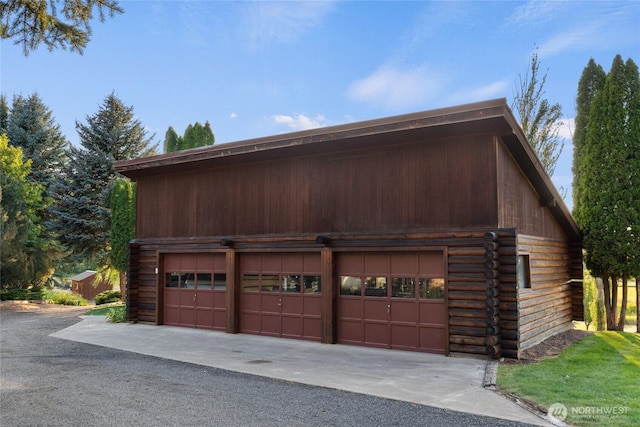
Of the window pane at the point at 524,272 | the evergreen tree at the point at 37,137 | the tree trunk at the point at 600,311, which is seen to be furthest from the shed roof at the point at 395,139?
the evergreen tree at the point at 37,137

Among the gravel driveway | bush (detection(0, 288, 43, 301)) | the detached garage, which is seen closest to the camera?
the gravel driveway

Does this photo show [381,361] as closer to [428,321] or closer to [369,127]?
[428,321]

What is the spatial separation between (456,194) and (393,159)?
1.87 metres

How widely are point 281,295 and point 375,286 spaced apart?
3.03 metres

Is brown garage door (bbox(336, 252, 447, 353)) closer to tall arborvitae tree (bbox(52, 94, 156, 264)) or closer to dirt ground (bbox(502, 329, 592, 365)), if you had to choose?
dirt ground (bbox(502, 329, 592, 365))

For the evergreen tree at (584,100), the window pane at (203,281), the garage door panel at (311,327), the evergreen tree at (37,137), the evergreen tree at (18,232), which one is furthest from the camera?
the evergreen tree at (37,137)

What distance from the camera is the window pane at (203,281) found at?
1548 centimetres

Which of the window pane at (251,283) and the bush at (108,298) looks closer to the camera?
the window pane at (251,283)

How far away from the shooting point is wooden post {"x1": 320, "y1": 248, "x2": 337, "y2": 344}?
12562 mm

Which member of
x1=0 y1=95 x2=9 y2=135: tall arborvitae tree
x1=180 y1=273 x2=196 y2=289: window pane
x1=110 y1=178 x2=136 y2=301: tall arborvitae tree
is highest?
x1=0 y1=95 x2=9 y2=135: tall arborvitae tree

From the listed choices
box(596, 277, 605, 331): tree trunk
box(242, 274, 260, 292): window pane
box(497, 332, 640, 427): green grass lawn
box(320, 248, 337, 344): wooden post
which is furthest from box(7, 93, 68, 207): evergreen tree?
box(596, 277, 605, 331): tree trunk

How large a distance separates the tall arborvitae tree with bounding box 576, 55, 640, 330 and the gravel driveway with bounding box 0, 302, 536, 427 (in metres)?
12.3

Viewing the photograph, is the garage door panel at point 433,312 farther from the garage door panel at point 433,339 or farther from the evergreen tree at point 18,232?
the evergreen tree at point 18,232

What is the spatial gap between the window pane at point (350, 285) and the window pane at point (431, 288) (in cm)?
170
